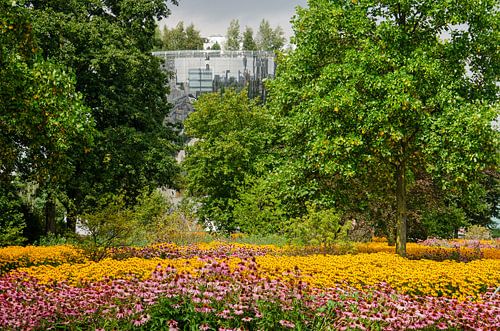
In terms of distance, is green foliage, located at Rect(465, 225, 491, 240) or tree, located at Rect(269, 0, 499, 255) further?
green foliage, located at Rect(465, 225, 491, 240)

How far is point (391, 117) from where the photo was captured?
12875 millimetres

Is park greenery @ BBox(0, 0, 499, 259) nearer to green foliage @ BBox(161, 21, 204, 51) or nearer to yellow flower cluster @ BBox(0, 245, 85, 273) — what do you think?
yellow flower cluster @ BBox(0, 245, 85, 273)

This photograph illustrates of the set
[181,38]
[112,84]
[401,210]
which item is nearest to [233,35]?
[181,38]

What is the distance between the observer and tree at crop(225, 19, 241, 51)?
342 ft

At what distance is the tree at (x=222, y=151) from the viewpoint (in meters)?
29.5

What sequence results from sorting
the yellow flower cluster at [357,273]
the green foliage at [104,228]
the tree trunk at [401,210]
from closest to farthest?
the yellow flower cluster at [357,273]
the green foliage at [104,228]
the tree trunk at [401,210]

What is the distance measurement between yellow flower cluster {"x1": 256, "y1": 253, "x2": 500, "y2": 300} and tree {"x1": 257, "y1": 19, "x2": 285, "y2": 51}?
94.6 meters

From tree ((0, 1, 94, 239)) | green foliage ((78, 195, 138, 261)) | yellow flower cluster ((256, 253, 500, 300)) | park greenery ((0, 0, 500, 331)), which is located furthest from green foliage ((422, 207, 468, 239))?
tree ((0, 1, 94, 239))

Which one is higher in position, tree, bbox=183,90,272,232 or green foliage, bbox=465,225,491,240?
tree, bbox=183,90,272,232

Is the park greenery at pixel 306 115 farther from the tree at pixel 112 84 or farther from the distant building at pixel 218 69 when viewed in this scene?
the distant building at pixel 218 69

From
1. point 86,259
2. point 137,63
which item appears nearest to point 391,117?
point 86,259

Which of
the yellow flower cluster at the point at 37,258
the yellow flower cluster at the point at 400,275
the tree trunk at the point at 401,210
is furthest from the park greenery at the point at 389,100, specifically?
the yellow flower cluster at the point at 37,258

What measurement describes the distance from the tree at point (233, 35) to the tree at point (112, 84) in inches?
3189

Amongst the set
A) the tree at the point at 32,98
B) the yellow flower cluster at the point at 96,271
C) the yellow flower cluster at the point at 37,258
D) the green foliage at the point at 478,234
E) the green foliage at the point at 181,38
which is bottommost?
the green foliage at the point at 478,234
